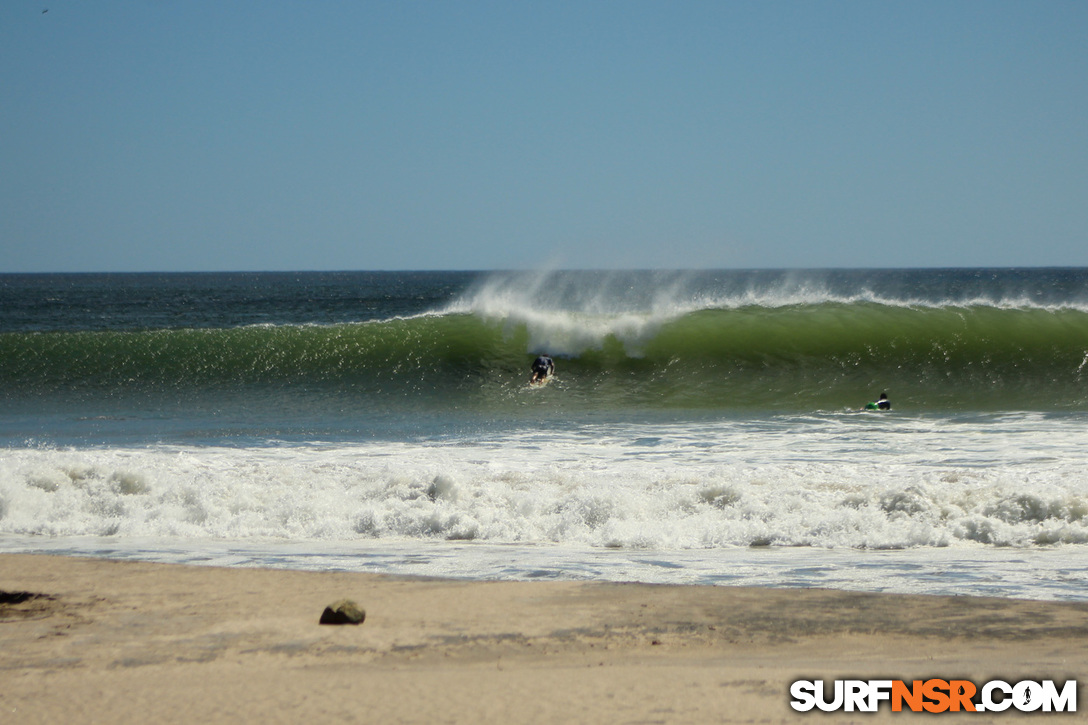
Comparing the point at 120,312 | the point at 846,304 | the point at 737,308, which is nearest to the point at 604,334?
the point at 737,308

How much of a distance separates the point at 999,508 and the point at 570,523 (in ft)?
11.3

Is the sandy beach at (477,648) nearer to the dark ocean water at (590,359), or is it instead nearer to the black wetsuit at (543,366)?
the dark ocean water at (590,359)

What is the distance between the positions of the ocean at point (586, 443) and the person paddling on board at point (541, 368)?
0.39 meters

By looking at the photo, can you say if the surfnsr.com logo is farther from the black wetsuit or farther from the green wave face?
the black wetsuit

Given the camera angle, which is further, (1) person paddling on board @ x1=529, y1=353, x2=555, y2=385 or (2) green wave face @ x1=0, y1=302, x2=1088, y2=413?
(1) person paddling on board @ x1=529, y1=353, x2=555, y2=385

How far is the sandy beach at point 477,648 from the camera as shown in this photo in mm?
3836

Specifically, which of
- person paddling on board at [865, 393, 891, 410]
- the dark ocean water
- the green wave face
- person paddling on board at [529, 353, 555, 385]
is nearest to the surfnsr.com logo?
the dark ocean water

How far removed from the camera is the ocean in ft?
22.9

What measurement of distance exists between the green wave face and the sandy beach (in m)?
9.15

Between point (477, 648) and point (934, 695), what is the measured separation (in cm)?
215

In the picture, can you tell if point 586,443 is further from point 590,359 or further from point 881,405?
point 590,359

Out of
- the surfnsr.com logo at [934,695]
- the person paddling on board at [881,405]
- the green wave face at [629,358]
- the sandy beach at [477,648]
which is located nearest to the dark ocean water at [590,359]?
the green wave face at [629,358]

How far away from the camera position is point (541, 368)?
57.5ft

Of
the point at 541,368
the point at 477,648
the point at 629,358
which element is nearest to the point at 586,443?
the point at 541,368
